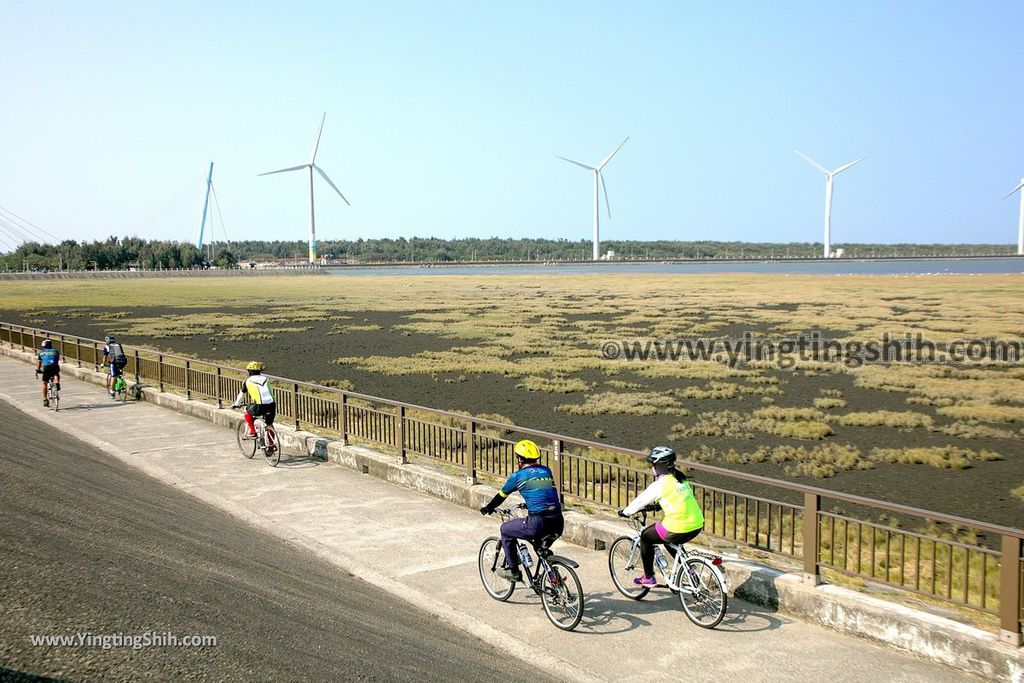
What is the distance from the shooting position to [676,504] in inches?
319

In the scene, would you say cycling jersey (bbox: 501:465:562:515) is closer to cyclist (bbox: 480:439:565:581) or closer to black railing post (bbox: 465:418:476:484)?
cyclist (bbox: 480:439:565:581)

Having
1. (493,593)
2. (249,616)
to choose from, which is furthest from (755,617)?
(249,616)

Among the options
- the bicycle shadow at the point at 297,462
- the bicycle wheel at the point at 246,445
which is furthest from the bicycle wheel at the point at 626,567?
the bicycle wheel at the point at 246,445

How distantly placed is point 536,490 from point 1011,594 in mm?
3922

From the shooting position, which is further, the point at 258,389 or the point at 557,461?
the point at 258,389

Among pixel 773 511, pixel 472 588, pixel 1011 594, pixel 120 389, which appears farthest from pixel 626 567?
pixel 120 389

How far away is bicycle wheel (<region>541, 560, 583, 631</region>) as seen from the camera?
7949 millimetres

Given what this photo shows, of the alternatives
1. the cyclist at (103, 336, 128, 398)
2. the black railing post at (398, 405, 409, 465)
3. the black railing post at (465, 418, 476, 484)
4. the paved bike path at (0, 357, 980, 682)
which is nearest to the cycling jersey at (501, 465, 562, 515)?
the paved bike path at (0, 357, 980, 682)

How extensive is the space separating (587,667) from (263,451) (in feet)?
33.9

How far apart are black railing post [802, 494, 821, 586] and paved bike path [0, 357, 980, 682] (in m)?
0.46

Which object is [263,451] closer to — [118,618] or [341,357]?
[118,618]

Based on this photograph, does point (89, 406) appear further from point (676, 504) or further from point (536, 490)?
point (676, 504)

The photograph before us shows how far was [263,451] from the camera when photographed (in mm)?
16172

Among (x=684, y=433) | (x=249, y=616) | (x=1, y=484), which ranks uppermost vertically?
(x=1, y=484)
